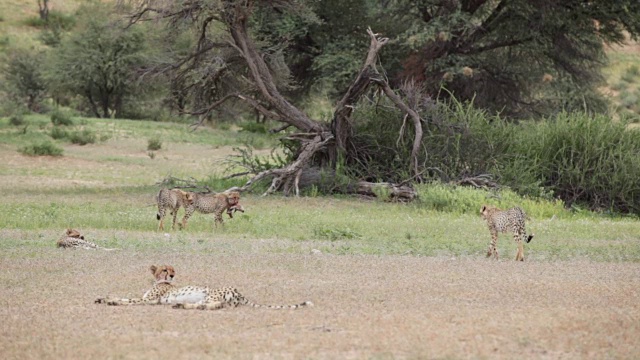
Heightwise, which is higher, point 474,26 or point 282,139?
point 474,26

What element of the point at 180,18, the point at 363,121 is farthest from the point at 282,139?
the point at 180,18

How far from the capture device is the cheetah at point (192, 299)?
350 inches

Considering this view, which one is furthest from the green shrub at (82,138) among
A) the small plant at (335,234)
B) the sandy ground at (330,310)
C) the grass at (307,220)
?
the sandy ground at (330,310)

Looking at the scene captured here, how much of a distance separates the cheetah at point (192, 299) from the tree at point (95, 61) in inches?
1470

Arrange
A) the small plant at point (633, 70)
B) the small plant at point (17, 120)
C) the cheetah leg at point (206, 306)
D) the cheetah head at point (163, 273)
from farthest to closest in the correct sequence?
the small plant at point (633, 70) < the small plant at point (17, 120) < the cheetah head at point (163, 273) < the cheetah leg at point (206, 306)

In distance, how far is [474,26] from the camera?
30266mm

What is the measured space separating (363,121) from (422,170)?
2.28 meters

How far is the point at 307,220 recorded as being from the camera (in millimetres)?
17375

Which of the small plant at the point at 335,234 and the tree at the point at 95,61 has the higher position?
the small plant at the point at 335,234

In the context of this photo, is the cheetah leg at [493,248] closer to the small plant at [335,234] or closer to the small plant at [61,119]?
the small plant at [335,234]

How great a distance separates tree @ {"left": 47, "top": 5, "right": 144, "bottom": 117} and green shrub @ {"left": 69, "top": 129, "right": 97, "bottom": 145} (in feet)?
34.7

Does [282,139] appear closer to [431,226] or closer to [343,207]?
[343,207]

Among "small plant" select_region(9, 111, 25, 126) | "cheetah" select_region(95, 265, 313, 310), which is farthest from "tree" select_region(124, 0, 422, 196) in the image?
"small plant" select_region(9, 111, 25, 126)

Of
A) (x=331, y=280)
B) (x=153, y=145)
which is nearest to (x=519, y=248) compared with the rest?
(x=331, y=280)
